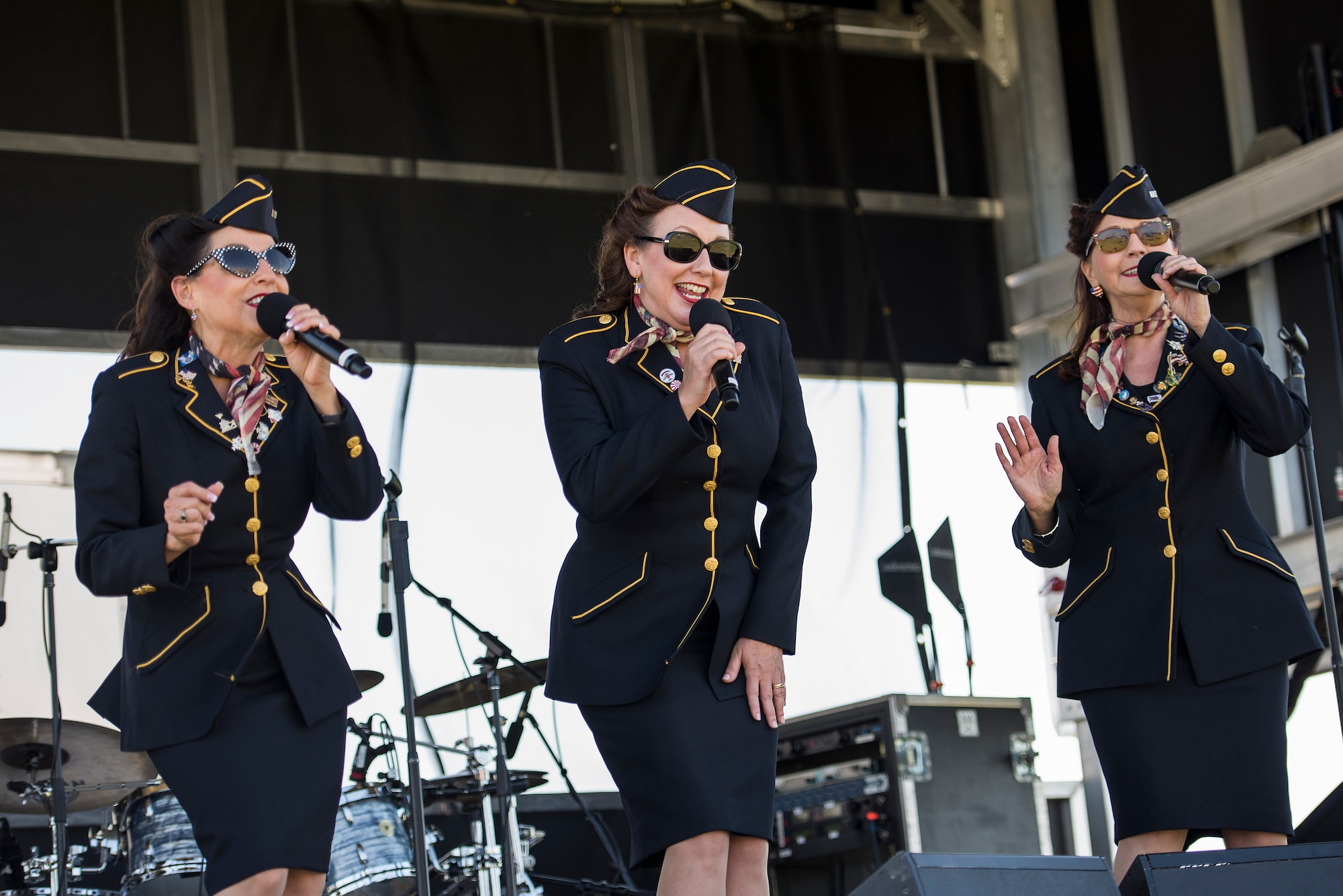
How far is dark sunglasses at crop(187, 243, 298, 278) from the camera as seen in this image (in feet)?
8.38

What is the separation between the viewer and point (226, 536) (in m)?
2.41

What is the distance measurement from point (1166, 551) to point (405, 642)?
5.08 feet

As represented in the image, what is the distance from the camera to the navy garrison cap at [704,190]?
2.59m

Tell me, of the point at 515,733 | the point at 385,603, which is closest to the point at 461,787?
the point at 515,733

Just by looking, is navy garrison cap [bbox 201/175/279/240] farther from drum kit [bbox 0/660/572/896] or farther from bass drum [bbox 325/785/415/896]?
bass drum [bbox 325/785/415/896]

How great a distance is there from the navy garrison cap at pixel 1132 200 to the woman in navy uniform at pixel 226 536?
4.82ft

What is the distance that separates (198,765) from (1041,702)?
5.37m

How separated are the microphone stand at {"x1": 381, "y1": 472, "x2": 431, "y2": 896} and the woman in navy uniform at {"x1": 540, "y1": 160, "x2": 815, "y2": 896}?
2.63 feet

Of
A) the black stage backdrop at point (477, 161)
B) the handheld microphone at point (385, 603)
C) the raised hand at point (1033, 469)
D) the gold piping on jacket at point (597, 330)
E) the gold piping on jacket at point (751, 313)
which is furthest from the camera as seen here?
the black stage backdrop at point (477, 161)

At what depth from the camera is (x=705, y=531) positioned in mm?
2441

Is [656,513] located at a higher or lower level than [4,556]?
lower

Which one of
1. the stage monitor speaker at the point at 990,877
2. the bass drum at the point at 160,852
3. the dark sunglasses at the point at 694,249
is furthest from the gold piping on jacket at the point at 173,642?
the bass drum at the point at 160,852

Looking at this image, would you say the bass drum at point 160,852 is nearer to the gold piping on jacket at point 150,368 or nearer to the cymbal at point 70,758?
the cymbal at point 70,758

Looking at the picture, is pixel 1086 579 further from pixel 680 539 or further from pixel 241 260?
pixel 241 260
